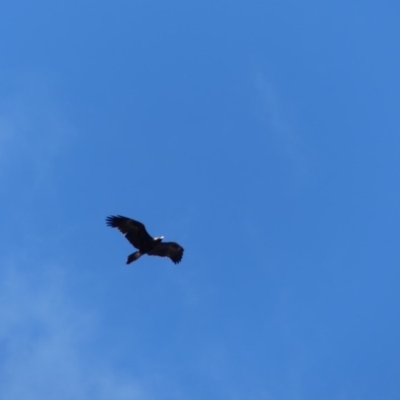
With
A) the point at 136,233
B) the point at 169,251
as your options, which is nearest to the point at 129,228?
the point at 136,233

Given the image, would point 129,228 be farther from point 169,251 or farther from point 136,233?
point 169,251

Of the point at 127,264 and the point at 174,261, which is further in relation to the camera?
the point at 174,261

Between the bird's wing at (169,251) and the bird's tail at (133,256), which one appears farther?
the bird's wing at (169,251)

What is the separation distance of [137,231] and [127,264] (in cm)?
172

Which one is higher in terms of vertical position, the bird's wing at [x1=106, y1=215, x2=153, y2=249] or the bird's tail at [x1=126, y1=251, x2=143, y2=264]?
the bird's wing at [x1=106, y1=215, x2=153, y2=249]

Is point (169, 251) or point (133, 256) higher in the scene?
point (169, 251)

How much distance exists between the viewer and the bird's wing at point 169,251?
36.5 m

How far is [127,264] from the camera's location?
3462cm

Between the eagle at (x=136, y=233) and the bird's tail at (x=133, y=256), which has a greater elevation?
the eagle at (x=136, y=233)

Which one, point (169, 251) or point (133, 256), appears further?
point (169, 251)

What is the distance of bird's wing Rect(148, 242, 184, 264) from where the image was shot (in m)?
36.5

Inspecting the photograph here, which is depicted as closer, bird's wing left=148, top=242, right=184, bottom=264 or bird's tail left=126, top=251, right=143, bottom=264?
bird's tail left=126, top=251, right=143, bottom=264

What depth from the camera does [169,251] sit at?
121 ft

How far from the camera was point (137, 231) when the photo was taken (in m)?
35.7
